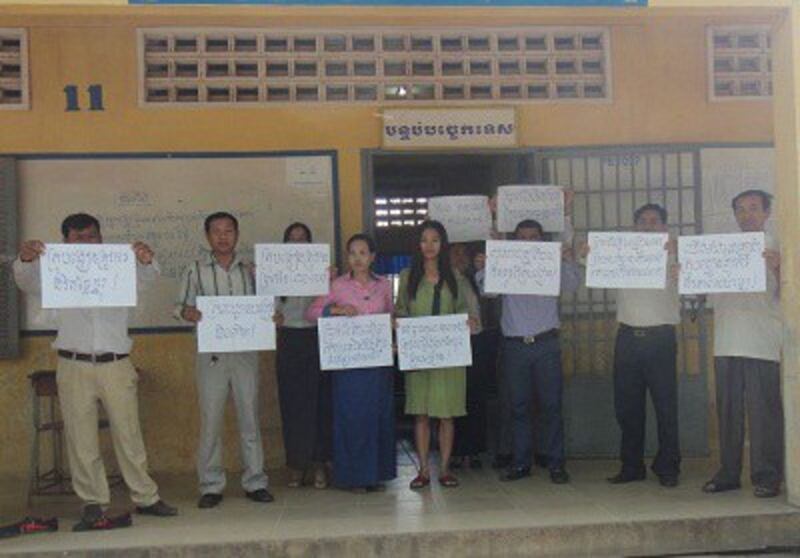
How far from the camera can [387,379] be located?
17.9 feet

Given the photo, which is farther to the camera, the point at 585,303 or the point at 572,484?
the point at 585,303

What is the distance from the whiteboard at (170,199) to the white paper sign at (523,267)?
1316mm

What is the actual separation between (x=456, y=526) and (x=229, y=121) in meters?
3.25

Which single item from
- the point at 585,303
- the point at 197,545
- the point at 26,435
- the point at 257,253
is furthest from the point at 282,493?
the point at 585,303

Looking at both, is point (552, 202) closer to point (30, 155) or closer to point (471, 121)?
point (471, 121)

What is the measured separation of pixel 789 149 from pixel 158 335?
168 inches

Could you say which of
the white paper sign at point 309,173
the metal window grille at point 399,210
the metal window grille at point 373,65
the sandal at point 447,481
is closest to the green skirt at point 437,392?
the sandal at point 447,481

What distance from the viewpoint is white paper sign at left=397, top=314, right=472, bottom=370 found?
5.29 meters

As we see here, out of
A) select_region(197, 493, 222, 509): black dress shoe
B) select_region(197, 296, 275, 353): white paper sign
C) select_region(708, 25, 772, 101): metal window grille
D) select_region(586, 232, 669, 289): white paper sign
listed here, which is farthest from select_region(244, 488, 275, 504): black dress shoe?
select_region(708, 25, 772, 101): metal window grille

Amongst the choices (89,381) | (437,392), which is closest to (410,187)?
(437,392)

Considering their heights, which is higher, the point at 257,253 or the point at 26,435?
the point at 257,253

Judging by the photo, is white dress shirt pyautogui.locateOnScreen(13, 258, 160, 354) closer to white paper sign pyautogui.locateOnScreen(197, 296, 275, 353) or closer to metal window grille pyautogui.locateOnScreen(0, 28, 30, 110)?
white paper sign pyautogui.locateOnScreen(197, 296, 275, 353)

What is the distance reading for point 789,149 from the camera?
189 inches

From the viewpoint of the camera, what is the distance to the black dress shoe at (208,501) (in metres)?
5.17
